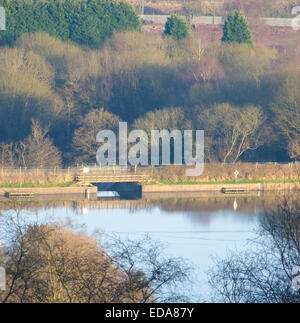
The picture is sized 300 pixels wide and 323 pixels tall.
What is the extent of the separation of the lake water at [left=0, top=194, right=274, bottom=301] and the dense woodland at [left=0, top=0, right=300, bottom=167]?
454 centimetres

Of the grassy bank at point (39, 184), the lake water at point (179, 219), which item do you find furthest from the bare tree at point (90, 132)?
the lake water at point (179, 219)

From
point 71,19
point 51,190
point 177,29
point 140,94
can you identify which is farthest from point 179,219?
point 71,19

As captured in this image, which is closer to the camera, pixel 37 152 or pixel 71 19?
pixel 37 152

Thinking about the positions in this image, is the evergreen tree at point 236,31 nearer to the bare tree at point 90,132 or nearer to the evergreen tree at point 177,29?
the evergreen tree at point 177,29

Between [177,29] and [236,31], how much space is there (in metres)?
3.04

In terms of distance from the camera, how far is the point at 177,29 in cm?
4272

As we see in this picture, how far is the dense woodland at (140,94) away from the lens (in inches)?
1193

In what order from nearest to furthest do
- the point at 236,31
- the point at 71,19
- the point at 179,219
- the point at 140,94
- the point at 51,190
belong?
the point at 179,219
the point at 51,190
the point at 140,94
the point at 236,31
the point at 71,19

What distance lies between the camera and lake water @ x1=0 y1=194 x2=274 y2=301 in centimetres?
1811

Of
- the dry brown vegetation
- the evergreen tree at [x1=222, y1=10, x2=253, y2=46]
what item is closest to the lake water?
the dry brown vegetation

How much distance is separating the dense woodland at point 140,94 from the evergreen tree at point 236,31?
2.80 feet

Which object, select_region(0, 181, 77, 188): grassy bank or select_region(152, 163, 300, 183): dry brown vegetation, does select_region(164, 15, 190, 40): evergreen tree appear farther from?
select_region(0, 181, 77, 188): grassy bank

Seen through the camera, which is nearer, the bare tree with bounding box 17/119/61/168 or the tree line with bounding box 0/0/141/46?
the bare tree with bounding box 17/119/61/168

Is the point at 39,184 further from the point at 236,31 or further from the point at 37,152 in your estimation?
the point at 236,31
